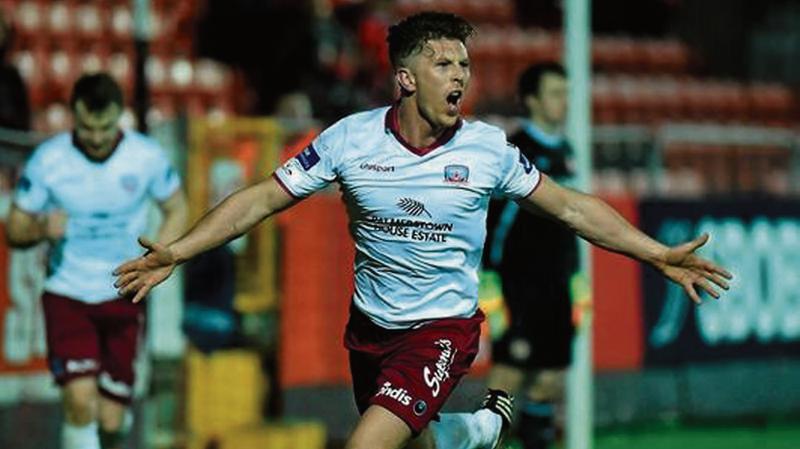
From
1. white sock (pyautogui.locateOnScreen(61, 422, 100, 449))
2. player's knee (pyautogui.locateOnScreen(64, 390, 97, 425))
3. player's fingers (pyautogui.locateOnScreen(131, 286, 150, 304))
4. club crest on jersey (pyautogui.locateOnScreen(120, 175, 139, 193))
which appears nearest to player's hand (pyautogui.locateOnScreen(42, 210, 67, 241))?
club crest on jersey (pyautogui.locateOnScreen(120, 175, 139, 193))

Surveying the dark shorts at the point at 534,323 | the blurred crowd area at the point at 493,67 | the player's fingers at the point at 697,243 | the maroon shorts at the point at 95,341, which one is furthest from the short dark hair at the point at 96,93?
the player's fingers at the point at 697,243

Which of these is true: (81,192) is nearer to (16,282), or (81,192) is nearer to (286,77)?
(16,282)

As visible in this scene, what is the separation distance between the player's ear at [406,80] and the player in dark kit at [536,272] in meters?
3.04

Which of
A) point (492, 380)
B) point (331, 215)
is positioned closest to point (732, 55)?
point (331, 215)

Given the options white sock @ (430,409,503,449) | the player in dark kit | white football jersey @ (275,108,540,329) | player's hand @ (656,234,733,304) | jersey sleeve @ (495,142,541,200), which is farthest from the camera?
A: the player in dark kit

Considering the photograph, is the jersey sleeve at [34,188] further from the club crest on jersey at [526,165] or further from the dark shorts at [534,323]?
the club crest on jersey at [526,165]

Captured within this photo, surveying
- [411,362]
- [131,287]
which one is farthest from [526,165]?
[131,287]

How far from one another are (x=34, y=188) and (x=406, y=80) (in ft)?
9.82

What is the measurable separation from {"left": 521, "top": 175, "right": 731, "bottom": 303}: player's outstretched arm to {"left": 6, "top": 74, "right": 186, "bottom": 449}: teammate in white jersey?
2.80 m

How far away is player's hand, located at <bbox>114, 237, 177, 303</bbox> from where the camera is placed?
7219 millimetres

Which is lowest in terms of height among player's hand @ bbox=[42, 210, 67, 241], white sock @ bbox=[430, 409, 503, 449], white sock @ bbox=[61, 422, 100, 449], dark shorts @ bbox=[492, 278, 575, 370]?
white sock @ bbox=[61, 422, 100, 449]

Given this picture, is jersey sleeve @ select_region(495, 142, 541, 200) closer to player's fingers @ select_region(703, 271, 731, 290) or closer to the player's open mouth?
the player's open mouth

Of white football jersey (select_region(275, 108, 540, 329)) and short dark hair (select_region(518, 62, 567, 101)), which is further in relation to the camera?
short dark hair (select_region(518, 62, 567, 101))

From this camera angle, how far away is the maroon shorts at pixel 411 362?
7.71 meters
